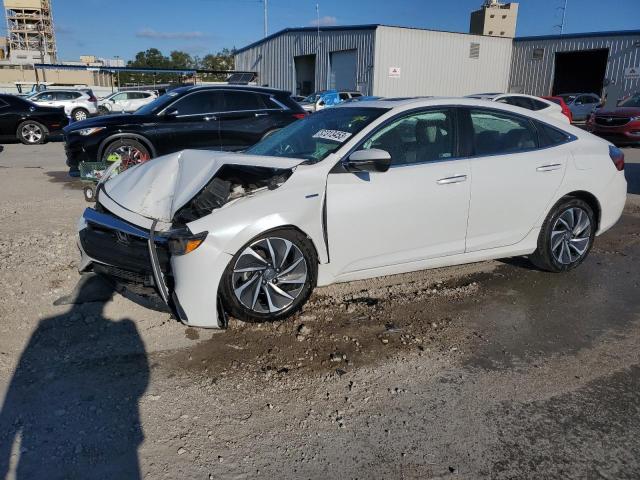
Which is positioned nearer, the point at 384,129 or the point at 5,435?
the point at 5,435

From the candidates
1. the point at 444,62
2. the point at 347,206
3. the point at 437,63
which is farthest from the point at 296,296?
the point at 444,62

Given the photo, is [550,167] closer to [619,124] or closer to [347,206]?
[347,206]

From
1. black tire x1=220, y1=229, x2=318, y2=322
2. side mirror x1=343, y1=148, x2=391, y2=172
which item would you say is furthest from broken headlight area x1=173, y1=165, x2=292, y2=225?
side mirror x1=343, y1=148, x2=391, y2=172

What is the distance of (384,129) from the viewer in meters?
4.06

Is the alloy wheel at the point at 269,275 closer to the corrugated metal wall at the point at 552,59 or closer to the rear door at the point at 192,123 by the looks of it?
the rear door at the point at 192,123

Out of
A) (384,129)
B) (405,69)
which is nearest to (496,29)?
(405,69)

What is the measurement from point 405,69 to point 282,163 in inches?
1134

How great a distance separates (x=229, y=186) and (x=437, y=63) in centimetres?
3088

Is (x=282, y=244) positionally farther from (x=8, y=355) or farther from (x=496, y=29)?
(x=496, y=29)

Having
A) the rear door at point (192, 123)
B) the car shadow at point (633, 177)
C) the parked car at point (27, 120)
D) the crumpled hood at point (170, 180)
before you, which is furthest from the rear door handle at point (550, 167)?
the parked car at point (27, 120)

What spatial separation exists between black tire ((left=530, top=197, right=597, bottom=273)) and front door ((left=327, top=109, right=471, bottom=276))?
3.06ft

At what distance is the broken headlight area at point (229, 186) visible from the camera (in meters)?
3.48

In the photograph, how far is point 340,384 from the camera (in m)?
3.07

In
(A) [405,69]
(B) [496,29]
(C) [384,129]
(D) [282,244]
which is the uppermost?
(B) [496,29]
